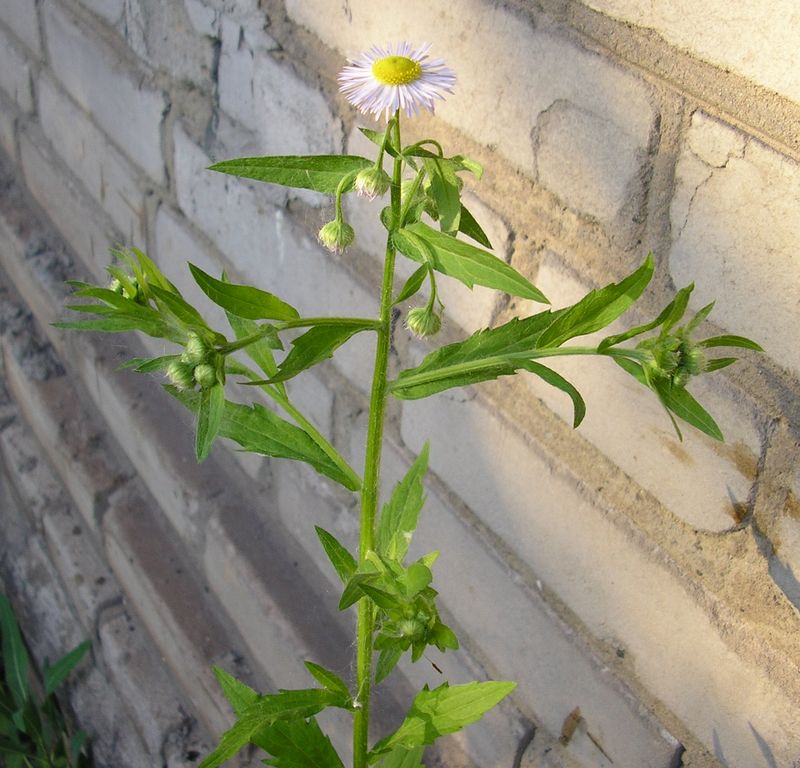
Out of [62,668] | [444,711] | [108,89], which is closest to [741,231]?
[444,711]

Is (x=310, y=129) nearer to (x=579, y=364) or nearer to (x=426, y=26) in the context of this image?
(x=426, y=26)

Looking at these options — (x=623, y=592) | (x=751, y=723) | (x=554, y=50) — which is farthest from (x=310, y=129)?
(x=751, y=723)

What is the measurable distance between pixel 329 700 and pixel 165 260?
1.07 m

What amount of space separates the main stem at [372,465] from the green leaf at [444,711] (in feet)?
0.13

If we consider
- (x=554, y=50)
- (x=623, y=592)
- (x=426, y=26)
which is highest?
(x=426, y=26)

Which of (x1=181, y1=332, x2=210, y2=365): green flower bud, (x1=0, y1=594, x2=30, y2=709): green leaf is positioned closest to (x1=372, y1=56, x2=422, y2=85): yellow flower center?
(x1=181, y1=332, x2=210, y2=365): green flower bud

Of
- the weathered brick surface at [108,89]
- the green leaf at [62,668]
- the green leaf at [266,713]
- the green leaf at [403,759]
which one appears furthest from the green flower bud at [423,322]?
the green leaf at [62,668]

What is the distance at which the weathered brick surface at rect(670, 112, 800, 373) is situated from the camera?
2.38 ft

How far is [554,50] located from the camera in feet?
2.88

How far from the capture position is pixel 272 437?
0.89 metres

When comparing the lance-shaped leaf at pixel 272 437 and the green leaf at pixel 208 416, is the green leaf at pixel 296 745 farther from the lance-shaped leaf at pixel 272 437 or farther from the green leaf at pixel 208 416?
the green leaf at pixel 208 416

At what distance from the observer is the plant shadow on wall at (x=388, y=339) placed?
0.66m

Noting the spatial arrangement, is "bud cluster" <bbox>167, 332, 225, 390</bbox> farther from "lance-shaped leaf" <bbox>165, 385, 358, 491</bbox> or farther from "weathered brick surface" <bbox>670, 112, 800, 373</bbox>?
"weathered brick surface" <bbox>670, 112, 800, 373</bbox>

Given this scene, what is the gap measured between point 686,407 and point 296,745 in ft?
1.71
